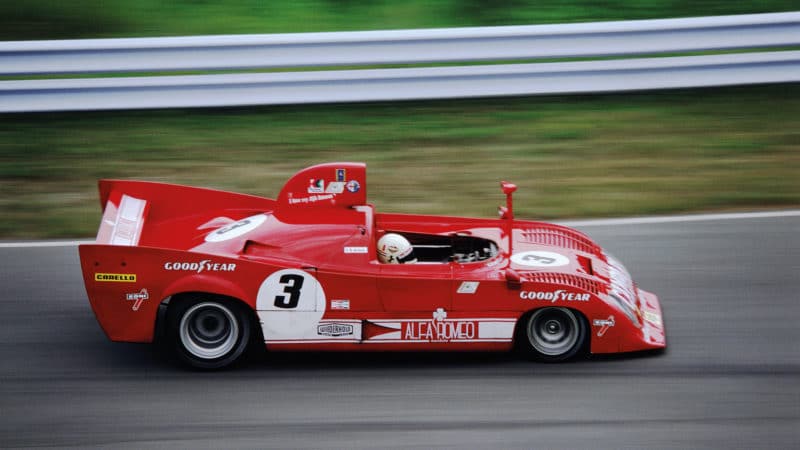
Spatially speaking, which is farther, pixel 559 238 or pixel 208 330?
pixel 559 238

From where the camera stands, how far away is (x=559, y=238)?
6.57m

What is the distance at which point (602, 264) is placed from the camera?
639cm

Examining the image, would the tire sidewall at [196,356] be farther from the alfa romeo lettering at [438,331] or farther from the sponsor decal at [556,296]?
the sponsor decal at [556,296]

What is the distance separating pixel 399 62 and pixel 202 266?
4.93 m

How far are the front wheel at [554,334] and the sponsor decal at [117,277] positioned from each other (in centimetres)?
236

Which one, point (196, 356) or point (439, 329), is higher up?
point (439, 329)

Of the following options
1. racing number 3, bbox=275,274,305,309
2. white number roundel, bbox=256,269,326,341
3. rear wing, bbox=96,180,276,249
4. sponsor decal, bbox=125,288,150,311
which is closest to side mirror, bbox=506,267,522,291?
white number roundel, bbox=256,269,326,341

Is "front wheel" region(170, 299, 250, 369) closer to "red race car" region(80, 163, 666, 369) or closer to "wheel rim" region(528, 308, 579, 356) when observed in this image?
"red race car" region(80, 163, 666, 369)

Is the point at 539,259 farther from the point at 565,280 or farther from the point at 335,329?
the point at 335,329

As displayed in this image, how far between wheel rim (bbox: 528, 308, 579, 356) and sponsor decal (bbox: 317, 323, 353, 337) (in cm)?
108

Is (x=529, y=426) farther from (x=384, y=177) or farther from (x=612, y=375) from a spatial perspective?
(x=384, y=177)

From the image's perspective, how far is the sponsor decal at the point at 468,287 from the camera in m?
5.80

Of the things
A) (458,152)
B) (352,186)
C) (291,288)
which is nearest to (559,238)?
(352,186)

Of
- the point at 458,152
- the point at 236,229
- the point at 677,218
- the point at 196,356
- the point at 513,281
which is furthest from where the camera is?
the point at 458,152
